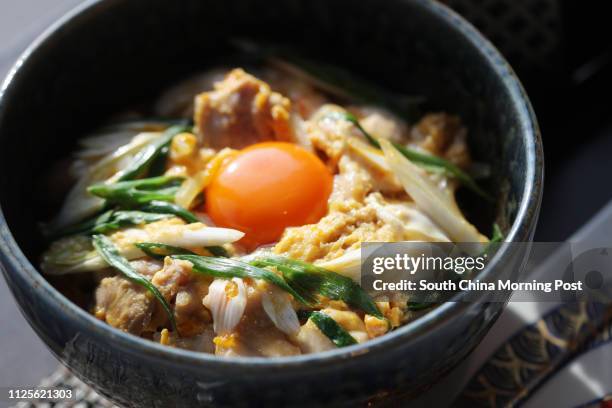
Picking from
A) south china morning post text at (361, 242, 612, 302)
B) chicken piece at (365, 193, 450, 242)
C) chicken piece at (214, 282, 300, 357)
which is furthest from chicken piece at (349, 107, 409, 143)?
chicken piece at (214, 282, 300, 357)

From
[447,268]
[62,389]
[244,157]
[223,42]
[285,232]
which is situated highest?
[223,42]

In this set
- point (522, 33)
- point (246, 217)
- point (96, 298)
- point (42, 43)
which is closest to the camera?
point (96, 298)

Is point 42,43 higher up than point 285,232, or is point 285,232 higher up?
point 42,43

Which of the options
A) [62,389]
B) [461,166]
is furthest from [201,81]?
[62,389]

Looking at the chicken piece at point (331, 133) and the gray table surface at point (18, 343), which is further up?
the chicken piece at point (331, 133)

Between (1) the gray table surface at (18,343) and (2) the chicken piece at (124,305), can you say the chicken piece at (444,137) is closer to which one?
(1) the gray table surface at (18,343)

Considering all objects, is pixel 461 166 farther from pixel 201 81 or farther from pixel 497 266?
pixel 201 81

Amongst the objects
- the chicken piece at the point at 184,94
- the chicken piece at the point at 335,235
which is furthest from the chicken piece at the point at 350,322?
the chicken piece at the point at 184,94

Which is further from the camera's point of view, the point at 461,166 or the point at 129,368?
the point at 461,166

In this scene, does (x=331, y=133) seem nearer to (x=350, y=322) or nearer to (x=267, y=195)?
(x=267, y=195)
